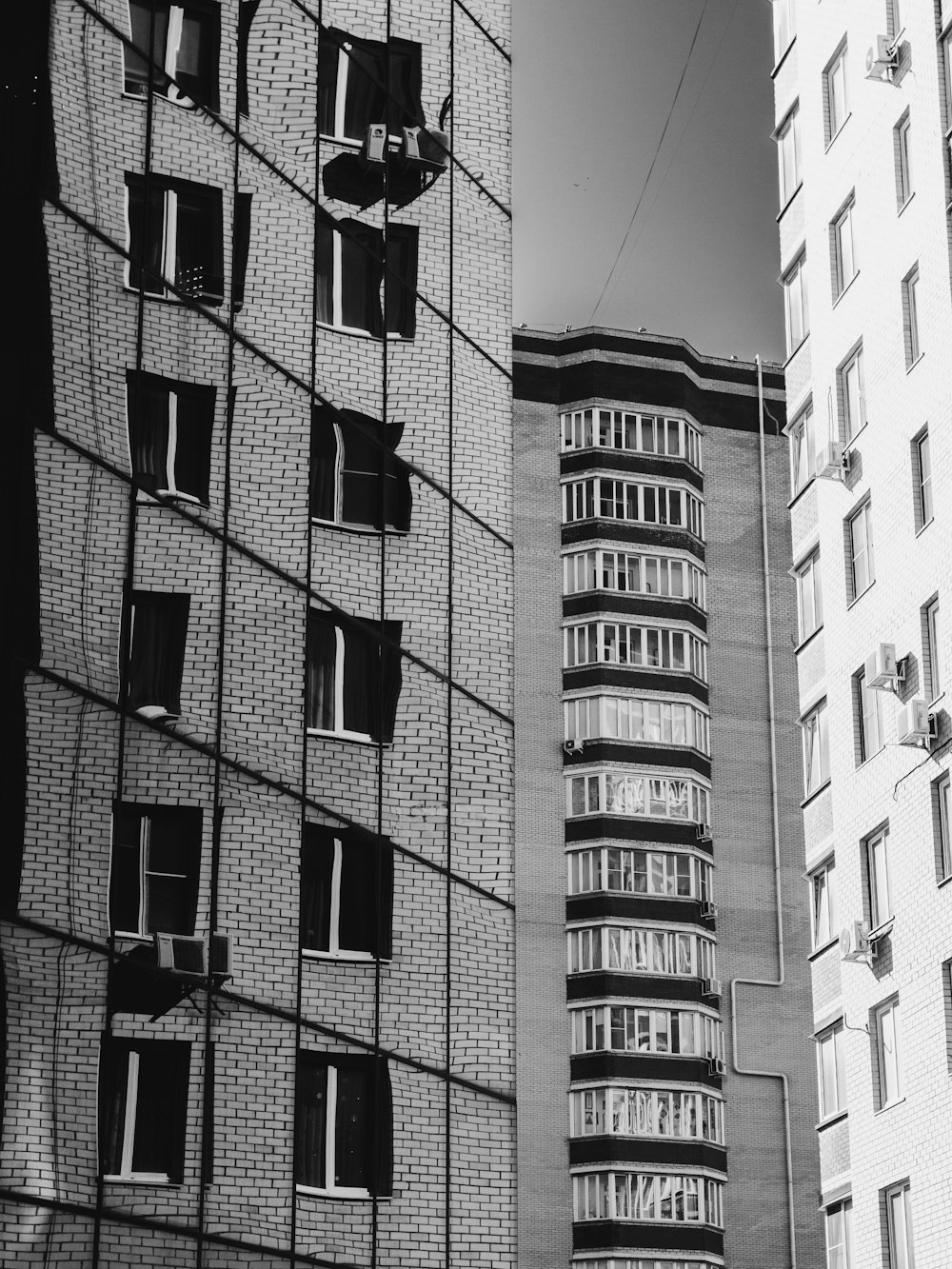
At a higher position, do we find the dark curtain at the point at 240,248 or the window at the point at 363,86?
the window at the point at 363,86

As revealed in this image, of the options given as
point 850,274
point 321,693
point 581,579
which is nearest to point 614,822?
point 581,579

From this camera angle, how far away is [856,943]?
34.0 meters

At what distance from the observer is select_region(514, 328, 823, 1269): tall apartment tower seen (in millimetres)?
60094

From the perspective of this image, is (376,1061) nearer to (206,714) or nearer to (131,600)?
(206,714)

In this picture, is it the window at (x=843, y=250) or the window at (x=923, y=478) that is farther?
the window at (x=843, y=250)

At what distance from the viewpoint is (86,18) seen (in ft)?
70.1

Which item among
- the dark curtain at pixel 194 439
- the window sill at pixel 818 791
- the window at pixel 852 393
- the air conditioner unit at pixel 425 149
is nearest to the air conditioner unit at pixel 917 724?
the window sill at pixel 818 791

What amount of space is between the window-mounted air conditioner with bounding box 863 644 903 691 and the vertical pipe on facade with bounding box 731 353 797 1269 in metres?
31.4

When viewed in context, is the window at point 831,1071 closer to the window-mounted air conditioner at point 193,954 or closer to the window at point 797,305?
the window at point 797,305

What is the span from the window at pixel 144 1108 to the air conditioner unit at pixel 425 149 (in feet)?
38.3

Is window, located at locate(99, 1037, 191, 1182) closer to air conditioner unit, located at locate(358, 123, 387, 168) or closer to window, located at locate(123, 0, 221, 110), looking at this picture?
window, located at locate(123, 0, 221, 110)

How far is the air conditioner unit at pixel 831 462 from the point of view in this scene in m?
37.2

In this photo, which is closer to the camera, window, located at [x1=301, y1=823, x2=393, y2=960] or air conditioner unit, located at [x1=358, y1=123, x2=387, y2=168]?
window, located at [x1=301, y1=823, x2=393, y2=960]

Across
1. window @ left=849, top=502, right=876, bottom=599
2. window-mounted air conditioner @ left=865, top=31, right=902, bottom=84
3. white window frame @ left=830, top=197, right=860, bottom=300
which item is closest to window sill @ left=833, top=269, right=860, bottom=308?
white window frame @ left=830, top=197, right=860, bottom=300
